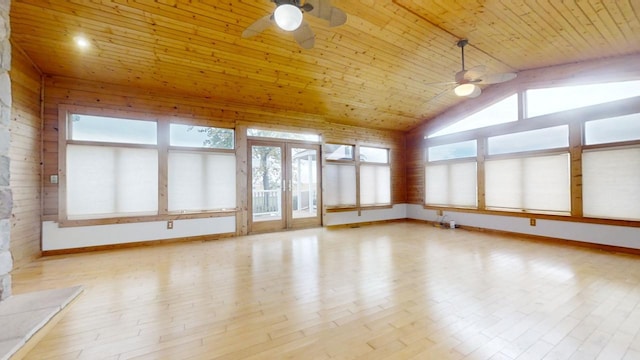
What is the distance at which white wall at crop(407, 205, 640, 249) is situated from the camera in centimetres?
412

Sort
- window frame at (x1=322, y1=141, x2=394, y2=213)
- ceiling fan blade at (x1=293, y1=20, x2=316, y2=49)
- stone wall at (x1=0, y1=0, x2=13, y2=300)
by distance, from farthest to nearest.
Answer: window frame at (x1=322, y1=141, x2=394, y2=213) < ceiling fan blade at (x1=293, y1=20, x2=316, y2=49) < stone wall at (x1=0, y1=0, x2=13, y2=300)

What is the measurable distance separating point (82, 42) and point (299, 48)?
3.03m

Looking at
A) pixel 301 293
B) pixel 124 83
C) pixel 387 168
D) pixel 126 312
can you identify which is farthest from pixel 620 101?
pixel 124 83

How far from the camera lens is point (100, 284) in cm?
294

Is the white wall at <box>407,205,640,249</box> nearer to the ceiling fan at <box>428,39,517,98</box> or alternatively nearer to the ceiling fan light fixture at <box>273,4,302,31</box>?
the ceiling fan at <box>428,39,517,98</box>

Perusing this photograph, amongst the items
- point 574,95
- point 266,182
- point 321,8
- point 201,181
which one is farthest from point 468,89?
point 201,181

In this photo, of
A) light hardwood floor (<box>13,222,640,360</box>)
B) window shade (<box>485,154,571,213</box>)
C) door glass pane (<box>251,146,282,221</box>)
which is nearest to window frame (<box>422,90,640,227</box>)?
window shade (<box>485,154,571,213</box>)

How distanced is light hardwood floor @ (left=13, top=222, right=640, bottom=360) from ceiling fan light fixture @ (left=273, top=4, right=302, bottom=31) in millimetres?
2667

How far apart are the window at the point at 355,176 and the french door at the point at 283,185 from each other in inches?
15.5

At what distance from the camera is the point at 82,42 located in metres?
3.55

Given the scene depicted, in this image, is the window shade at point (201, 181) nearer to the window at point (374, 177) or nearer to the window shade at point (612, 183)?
the window at point (374, 177)

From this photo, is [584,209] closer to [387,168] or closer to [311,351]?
[387,168]

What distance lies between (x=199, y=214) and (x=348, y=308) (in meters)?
3.94

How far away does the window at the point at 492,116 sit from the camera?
18.5 ft
